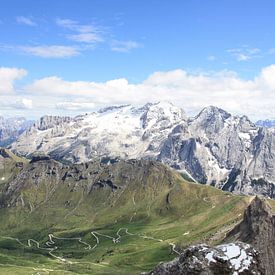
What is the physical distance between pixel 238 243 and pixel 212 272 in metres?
3.12

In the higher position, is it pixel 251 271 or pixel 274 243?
pixel 251 271

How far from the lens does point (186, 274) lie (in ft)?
106

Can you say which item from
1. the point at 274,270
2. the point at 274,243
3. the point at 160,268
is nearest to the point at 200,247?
the point at 160,268

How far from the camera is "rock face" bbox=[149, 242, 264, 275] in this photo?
31.5 metres

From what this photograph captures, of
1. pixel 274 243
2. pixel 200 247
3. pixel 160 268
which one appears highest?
pixel 200 247

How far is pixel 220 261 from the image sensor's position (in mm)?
31688

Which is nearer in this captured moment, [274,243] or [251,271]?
[251,271]

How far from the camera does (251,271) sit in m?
31.9

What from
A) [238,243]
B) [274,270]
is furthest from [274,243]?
[238,243]

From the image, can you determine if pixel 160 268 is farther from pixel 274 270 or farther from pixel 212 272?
pixel 274 270

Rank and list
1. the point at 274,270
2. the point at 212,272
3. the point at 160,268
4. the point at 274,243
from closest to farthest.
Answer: the point at 212,272 < the point at 160,268 < the point at 274,270 < the point at 274,243

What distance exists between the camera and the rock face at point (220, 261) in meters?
31.5

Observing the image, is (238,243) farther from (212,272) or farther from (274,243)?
(274,243)

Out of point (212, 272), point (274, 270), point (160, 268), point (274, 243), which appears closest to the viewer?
point (212, 272)
